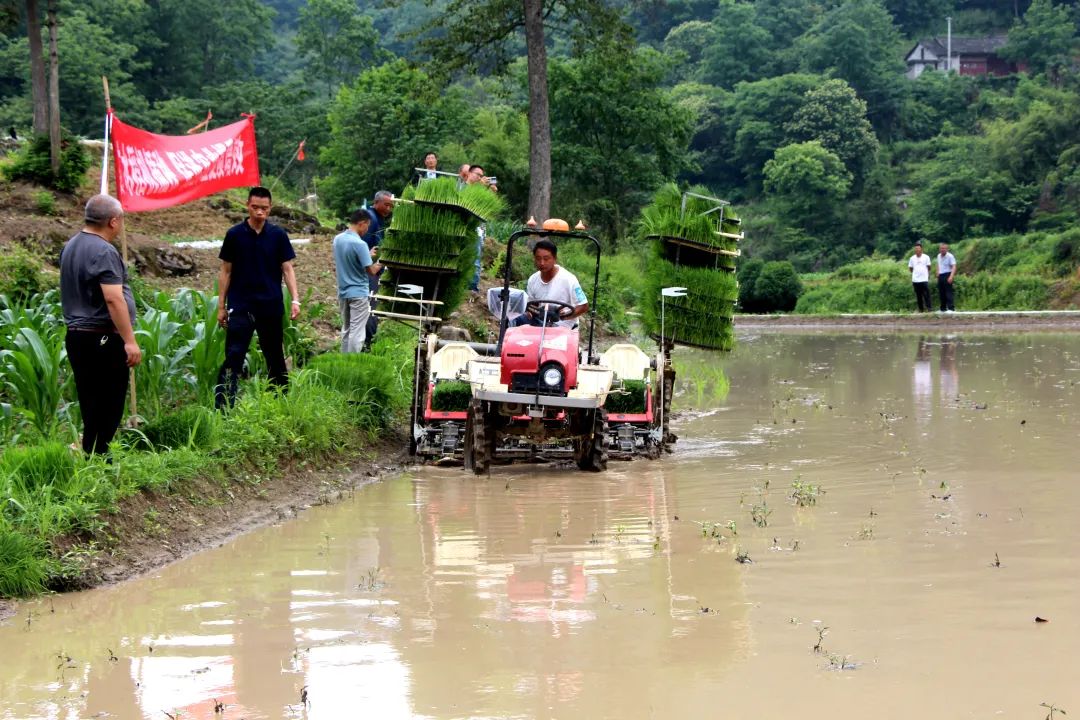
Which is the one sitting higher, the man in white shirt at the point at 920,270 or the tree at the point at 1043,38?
the tree at the point at 1043,38

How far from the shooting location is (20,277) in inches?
576

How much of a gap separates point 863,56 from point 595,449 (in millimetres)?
84405

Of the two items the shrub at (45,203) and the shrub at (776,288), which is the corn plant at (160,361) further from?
the shrub at (776,288)

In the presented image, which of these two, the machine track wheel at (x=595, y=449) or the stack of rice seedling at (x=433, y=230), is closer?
the machine track wheel at (x=595, y=449)

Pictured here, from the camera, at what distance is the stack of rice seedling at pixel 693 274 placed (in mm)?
12891

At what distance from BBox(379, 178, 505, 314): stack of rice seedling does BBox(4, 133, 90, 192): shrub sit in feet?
42.0

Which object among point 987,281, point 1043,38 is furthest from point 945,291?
point 1043,38

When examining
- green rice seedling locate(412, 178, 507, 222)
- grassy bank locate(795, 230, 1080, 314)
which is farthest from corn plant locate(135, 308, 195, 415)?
grassy bank locate(795, 230, 1080, 314)

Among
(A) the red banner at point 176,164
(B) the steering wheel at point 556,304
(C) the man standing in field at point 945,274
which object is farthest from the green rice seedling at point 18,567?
(C) the man standing in field at point 945,274

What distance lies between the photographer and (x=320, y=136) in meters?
61.6

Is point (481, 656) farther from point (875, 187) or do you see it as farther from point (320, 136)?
point (875, 187)

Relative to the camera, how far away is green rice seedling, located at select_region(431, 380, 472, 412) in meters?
11.4

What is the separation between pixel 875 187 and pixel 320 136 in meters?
Answer: 32.4

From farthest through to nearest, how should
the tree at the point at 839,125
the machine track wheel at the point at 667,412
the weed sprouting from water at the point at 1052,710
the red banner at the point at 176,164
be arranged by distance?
the tree at the point at 839,125, the machine track wheel at the point at 667,412, the red banner at the point at 176,164, the weed sprouting from water at the point at 1052,710
